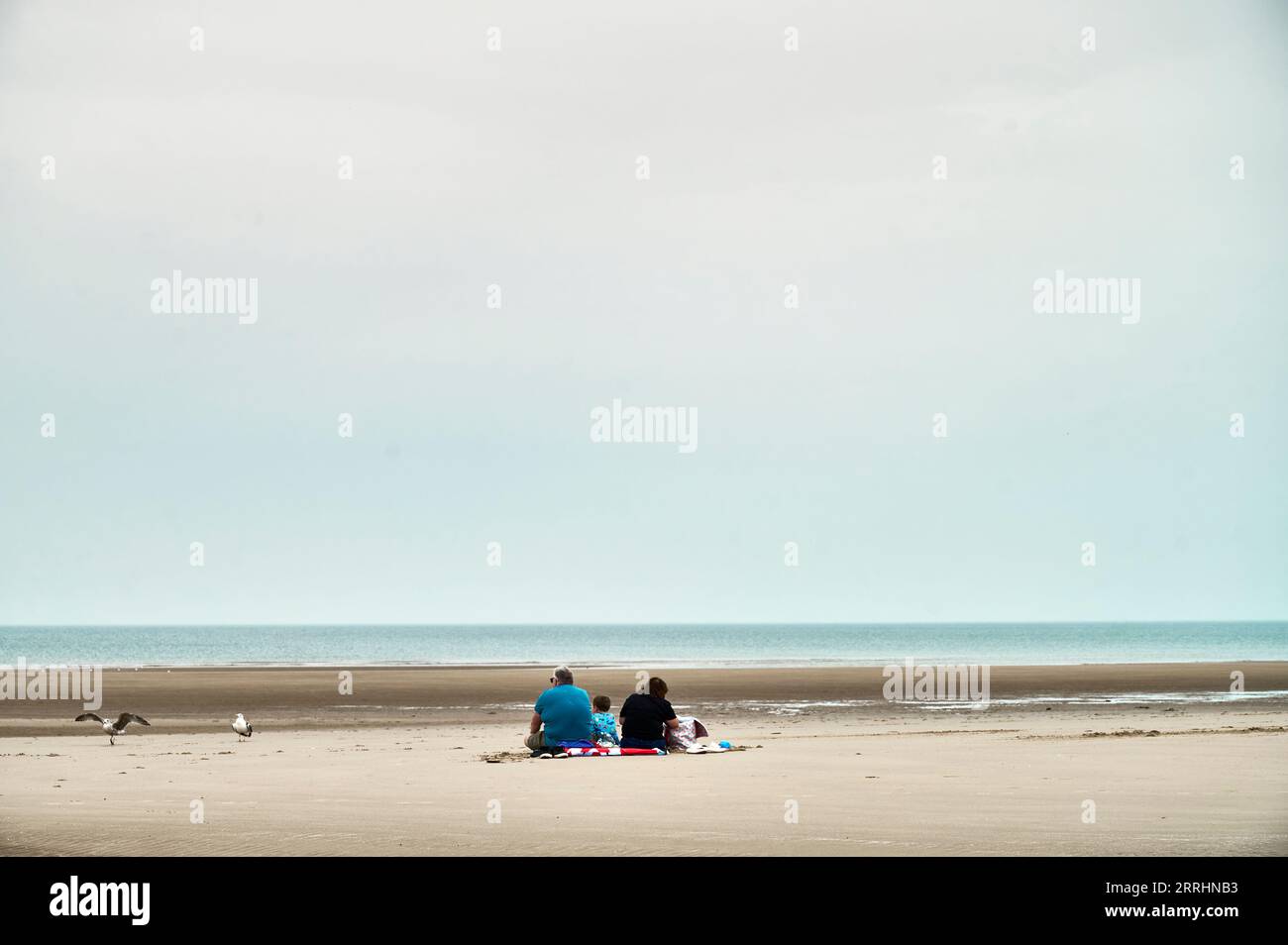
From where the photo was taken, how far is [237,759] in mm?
20547

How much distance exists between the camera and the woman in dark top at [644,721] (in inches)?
803

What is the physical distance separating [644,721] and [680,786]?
4086mm

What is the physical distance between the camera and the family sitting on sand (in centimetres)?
1984

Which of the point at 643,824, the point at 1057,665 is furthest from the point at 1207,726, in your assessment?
the point at 1057,665

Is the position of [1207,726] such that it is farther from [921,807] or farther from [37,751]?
[37,751]

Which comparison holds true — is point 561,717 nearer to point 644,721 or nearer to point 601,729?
point 601,729

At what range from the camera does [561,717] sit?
19.8 metres

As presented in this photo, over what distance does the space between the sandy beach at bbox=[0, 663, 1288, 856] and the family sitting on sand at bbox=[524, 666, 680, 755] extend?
630 millimetres

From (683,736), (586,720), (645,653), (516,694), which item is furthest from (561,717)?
(645,653)
